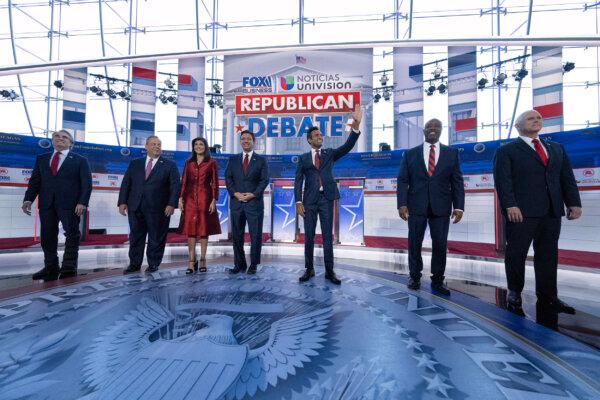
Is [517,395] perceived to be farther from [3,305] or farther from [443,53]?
[443,53]

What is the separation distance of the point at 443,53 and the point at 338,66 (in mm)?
4517

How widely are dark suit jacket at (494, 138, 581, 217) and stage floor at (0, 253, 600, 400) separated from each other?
2.61 feet

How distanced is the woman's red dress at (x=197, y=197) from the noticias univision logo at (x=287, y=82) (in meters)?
4.89

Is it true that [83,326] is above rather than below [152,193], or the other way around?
below

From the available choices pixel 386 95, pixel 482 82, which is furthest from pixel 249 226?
pixel 482 82

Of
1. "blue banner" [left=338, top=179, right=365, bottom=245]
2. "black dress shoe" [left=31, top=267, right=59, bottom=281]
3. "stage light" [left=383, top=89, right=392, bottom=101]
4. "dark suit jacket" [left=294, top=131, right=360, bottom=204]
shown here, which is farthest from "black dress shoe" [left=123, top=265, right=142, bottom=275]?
"stage light" [left=383, top=89, right=392, bottom=101]

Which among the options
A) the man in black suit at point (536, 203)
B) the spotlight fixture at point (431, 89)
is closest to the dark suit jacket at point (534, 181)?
the man in black suit at point (536, 203)

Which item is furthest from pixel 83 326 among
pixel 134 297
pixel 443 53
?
pixel 443 53

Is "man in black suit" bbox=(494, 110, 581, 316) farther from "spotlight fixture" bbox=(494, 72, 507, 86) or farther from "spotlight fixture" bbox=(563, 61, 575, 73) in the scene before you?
"spotlight fixture" bbox=(563, 61, 575, 73)

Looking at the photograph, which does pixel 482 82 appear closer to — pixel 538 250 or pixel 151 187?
pixel 538 250

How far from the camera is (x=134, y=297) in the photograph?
2.18m

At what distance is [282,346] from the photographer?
1.43 m

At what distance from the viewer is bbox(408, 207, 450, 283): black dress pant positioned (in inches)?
94.3

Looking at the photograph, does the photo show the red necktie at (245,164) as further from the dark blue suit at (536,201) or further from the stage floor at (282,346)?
the dark blue suit at (536,201)
